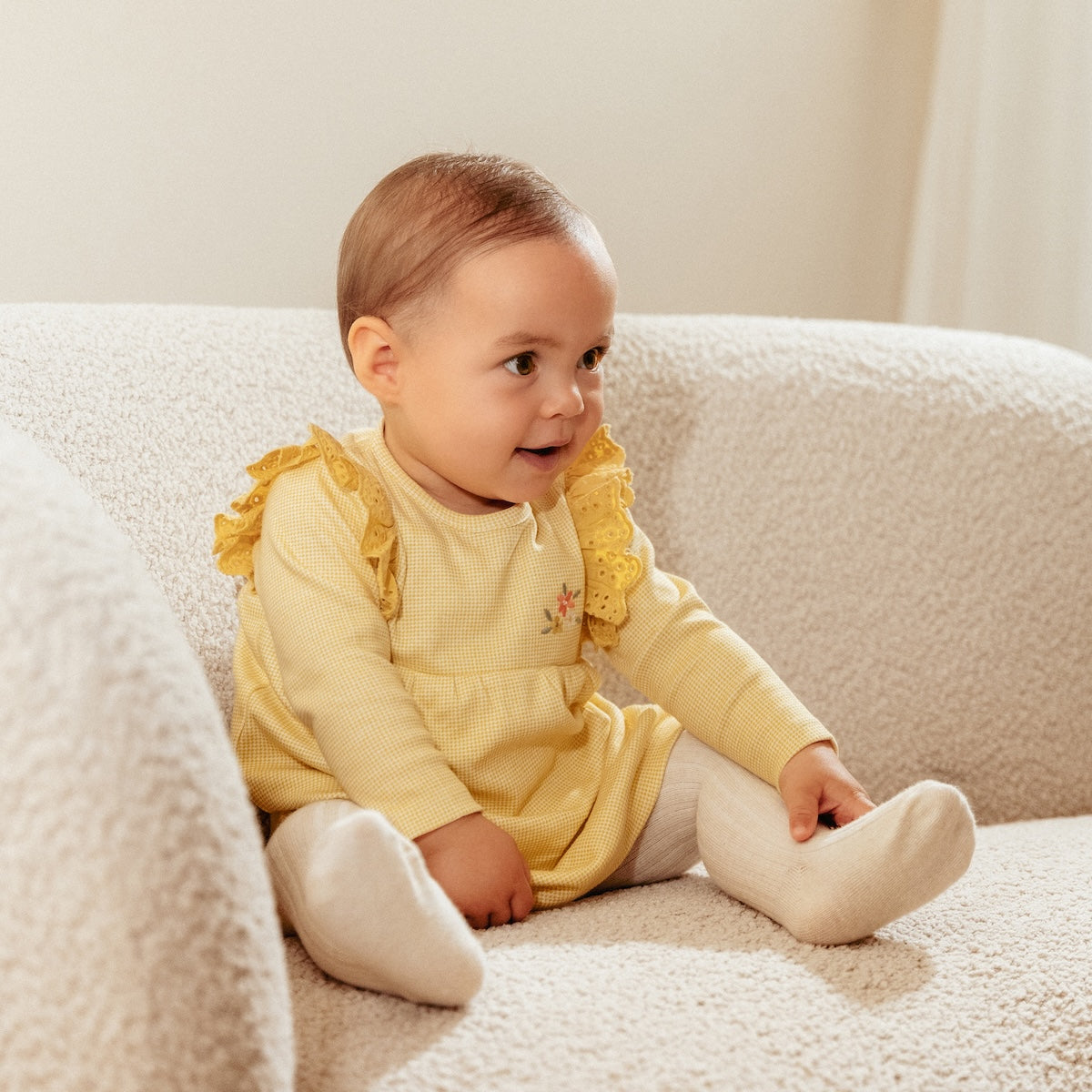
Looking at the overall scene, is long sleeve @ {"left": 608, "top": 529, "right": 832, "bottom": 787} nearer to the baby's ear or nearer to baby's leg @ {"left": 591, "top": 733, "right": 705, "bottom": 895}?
baby's leg @ {"left": 591, "top": 733, "right": 705, "bottom": 895}

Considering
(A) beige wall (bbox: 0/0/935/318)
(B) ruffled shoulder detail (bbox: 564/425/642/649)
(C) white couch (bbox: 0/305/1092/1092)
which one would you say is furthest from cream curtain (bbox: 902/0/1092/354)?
(B) ruffled shoulder detail (bbox: 564/425/642/649)

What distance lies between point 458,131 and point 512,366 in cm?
67

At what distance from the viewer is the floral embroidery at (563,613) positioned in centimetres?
87

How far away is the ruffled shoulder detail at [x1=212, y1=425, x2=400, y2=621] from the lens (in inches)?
31.9

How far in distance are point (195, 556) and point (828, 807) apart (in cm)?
47

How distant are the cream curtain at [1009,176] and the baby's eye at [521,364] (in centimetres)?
98

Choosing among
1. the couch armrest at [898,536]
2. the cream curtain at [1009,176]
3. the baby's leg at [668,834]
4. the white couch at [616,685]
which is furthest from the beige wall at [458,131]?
the baby's leg at [668,834]

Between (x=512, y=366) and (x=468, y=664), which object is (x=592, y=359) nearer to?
(x=512, y=366)

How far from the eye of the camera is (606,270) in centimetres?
81

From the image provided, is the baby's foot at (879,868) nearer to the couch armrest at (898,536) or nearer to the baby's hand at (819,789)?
the baby's hand at (819,789)

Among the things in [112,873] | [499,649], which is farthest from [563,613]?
[112,873]

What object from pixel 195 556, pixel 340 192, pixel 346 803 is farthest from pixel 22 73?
pixel 346 803

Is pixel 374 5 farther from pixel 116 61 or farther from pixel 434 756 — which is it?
pixel 434 756

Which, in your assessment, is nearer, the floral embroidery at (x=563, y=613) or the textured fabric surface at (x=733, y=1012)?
the textured fabric surface at (x=733, y=1012)
